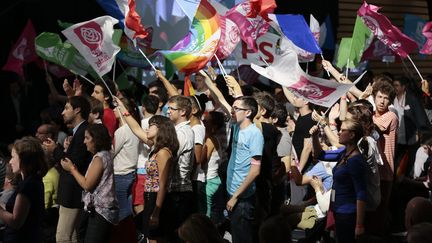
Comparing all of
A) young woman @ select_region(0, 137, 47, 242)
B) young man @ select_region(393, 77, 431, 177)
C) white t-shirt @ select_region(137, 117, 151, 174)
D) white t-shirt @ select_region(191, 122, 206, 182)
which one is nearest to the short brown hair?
white t-shirt @ select_region(191, 122, 206, 182)

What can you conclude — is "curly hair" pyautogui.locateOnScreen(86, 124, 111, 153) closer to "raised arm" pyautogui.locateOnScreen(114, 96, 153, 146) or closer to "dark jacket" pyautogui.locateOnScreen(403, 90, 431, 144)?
"raised arm" pyautogui.locateOnScreen(114, 96, 153, 146)

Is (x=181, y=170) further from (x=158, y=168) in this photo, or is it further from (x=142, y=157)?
(x=142, y=157)

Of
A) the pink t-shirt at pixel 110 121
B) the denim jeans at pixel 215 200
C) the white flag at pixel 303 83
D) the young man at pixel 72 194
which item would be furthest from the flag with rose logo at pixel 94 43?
the white flag at pixel 303 83

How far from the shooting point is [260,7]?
10070 millimetres

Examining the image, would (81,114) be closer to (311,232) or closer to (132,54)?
(311,232)

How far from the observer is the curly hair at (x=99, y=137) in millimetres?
7859

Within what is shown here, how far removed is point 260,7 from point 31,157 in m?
3.80

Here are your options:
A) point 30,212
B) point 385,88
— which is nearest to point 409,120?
point 385,88

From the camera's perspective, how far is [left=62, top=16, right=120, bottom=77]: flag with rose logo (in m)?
9.71

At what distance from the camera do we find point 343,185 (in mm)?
7703

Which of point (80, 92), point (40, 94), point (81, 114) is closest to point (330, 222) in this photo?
point (81, 114)

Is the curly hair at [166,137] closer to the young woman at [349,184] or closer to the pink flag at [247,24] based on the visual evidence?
the young woman at [349,184]

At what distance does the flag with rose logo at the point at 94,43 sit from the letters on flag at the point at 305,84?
1839 millimetres

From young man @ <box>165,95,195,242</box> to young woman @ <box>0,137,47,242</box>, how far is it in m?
1.35
